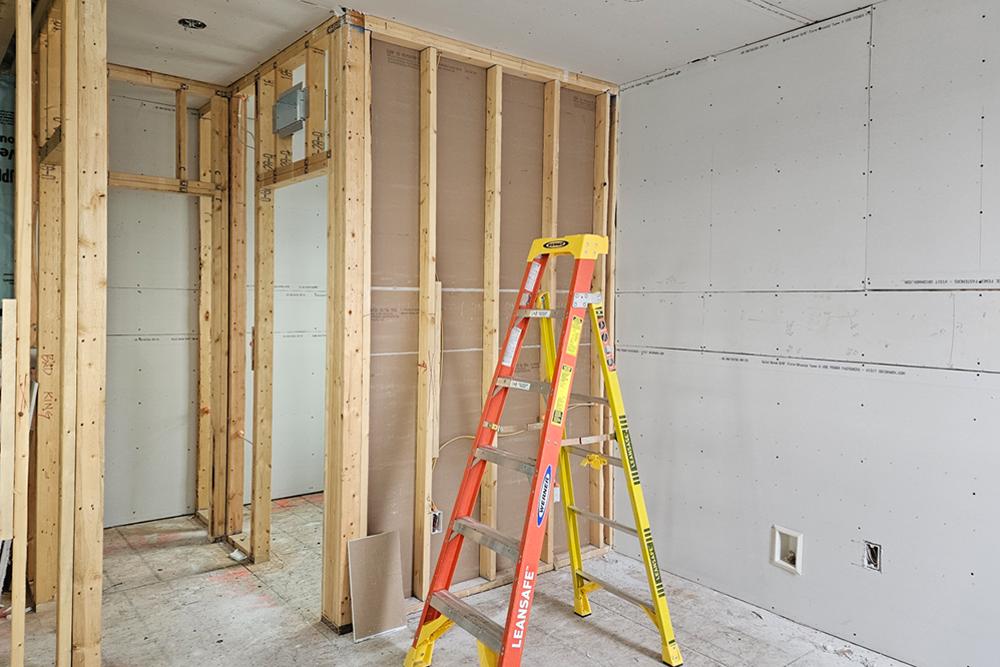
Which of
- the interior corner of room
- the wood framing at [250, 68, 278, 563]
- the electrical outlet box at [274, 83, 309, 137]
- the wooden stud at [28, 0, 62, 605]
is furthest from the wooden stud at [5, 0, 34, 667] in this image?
the wood framing at [250, 68, 278, 563]

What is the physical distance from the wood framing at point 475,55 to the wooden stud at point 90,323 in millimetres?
1185

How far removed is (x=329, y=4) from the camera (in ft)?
10.0

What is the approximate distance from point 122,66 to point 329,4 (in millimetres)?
1704

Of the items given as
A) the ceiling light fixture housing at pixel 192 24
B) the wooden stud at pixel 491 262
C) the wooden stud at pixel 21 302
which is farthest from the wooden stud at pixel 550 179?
the wooden stud at pixel 21 302

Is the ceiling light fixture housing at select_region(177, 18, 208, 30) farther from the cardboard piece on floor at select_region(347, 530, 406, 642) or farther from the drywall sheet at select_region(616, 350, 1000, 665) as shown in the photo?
the drywall sheet at select_region(616, 350, 1000, 665)

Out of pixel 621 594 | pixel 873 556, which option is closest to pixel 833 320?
pixel 873 556

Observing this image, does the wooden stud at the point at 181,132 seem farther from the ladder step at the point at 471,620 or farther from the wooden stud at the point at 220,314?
the ladder step at the point at 471,620

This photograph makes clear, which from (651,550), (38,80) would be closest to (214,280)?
(38,80)

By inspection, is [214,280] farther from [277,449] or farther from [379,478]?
[379,478]

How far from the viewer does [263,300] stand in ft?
12.8

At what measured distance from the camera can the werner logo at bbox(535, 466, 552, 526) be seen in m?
2.57

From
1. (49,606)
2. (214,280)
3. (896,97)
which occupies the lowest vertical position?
(49,606)

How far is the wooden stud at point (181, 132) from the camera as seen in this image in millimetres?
4168

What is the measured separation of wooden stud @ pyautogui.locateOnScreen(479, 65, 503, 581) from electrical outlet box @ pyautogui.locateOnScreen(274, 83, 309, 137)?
3.12 feet
